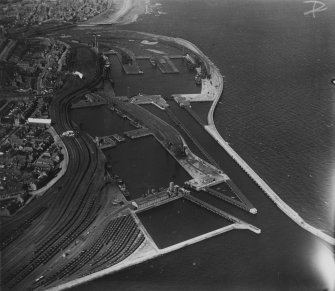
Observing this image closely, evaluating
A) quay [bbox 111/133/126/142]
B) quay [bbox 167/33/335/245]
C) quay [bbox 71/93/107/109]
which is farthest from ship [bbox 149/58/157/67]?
quay [bbox 111/133/126/142]

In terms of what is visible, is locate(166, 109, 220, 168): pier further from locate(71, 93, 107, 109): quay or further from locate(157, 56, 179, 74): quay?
locate(157, 56, 179, 74): quay

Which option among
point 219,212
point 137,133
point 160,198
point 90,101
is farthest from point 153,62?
point 219,212

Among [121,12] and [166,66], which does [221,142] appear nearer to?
[166,66]

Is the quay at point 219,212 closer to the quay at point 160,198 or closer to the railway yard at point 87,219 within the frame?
the railway yard at point 87,219

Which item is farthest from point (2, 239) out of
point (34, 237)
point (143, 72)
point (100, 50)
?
point (100, 50)

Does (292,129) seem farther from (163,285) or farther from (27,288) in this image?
(27,288)

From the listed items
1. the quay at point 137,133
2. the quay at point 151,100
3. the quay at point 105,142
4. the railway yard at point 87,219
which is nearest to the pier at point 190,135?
→ the railway yard at point 87,219

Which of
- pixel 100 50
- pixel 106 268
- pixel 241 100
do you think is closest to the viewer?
pixel 106 268
